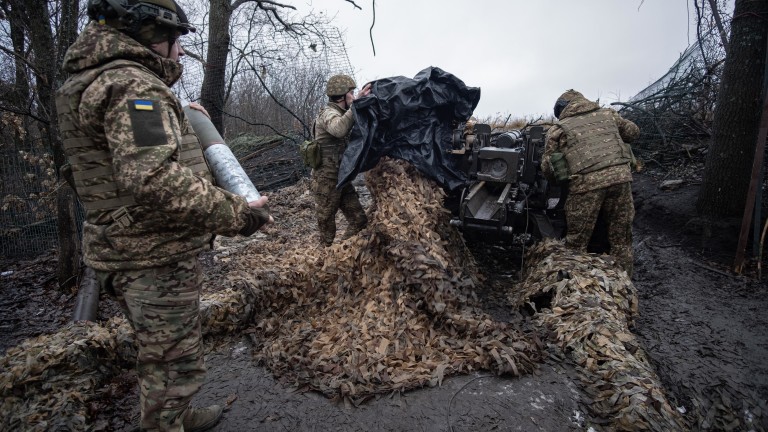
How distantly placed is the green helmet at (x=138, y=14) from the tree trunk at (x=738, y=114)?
6.52 meters

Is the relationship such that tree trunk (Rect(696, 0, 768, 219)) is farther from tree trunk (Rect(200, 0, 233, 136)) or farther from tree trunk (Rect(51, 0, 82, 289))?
tree trunk (Rect(51, 0, 82, 289))

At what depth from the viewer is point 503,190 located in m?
5.23

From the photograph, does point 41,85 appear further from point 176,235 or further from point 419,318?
point 419,318

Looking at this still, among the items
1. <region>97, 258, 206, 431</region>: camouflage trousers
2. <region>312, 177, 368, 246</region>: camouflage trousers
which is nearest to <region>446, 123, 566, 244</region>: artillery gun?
<region>312, 177, 368, 246</region>: camouflage trousers

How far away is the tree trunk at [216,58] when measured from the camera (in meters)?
6.54

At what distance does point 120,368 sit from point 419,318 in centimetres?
222

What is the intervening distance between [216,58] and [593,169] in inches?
216

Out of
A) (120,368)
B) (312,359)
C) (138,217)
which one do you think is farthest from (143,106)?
(120,368)

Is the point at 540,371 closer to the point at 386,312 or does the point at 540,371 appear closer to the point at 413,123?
the point at 386,312

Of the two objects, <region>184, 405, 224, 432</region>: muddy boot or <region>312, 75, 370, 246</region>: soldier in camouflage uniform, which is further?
<region>312, 75, 370, 246</region>: soldier in camouflage uniform

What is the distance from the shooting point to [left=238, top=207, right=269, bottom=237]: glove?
6.85 feet

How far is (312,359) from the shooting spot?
10.2 ft

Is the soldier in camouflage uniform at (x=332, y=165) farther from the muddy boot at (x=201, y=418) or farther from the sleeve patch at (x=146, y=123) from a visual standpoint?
the sleeve patch at (x=146, y=123)

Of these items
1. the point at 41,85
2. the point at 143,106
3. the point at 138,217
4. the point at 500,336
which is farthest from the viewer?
the point at 41,85
